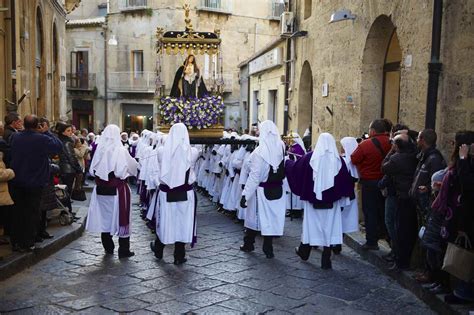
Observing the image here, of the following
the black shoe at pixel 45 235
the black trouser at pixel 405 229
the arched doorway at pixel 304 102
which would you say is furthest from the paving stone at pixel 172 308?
the arched doorway at pixel 304 102

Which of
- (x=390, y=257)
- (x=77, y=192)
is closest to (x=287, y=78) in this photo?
(x=77, y=192)

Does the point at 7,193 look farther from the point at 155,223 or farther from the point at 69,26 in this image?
the point at 69,26

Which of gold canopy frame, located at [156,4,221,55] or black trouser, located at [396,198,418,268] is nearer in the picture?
black trouser, located at [396,198,418,268]

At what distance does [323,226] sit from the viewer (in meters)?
7.49

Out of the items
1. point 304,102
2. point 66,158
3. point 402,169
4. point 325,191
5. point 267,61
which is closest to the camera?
point 402,169

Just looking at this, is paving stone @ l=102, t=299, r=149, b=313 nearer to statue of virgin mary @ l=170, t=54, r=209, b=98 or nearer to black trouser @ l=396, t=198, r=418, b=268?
black trouser @ l=396, t=198, r=418, b=268

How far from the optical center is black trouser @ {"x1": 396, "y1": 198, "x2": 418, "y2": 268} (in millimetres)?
6684

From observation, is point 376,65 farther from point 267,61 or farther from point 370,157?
point 267,61

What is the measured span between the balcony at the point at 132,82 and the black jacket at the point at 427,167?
27.1 m

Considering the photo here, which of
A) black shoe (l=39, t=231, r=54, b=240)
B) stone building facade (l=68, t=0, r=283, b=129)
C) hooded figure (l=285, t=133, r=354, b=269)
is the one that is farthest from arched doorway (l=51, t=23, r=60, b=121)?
hooded figure (l=285, t=133, r=354, b=269)

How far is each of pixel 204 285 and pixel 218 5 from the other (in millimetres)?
27965

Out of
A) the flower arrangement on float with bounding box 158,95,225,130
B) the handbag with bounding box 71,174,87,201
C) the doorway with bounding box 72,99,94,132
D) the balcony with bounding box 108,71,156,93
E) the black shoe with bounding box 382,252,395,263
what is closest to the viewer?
the black shoe with bounding box 382,252,395,263

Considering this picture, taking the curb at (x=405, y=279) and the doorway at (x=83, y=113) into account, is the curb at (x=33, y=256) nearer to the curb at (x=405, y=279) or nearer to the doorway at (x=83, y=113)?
the curb at (x=405, y=279)

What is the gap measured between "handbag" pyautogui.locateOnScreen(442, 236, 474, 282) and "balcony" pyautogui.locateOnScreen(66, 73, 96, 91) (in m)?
31.1
